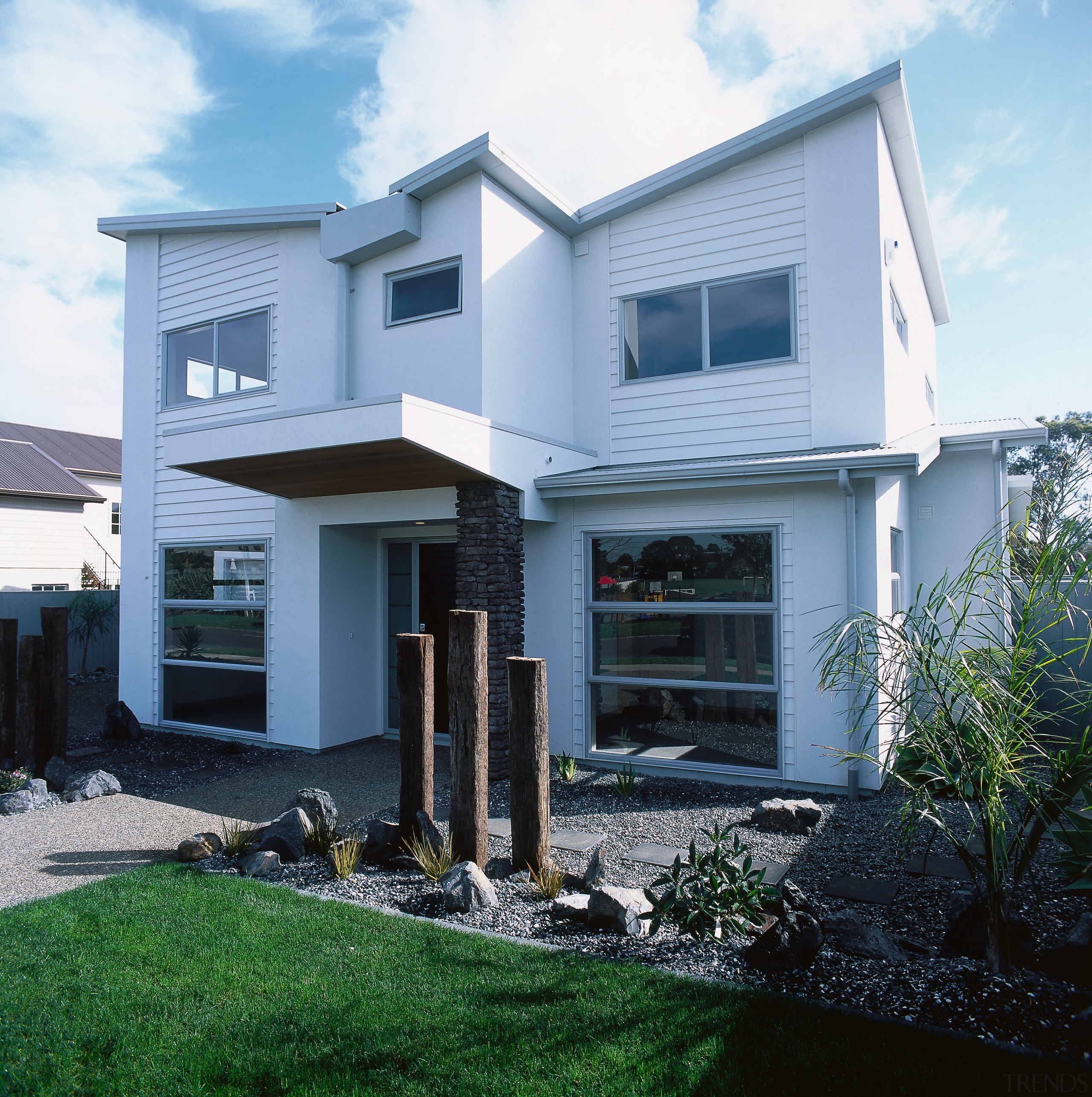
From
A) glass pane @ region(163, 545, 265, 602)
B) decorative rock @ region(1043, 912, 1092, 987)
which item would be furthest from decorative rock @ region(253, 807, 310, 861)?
glass pane @ region(163, 545, 265, 602)

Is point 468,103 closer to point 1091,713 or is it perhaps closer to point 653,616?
point 653,616

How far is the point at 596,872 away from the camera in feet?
15.4

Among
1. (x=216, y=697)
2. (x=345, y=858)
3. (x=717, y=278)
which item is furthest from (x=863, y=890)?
(x=216, y=697)

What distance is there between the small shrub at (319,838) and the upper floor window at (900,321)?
8.19m

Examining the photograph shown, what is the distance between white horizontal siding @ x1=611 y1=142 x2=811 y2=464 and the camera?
827cm

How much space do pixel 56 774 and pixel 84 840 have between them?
8.14 feet

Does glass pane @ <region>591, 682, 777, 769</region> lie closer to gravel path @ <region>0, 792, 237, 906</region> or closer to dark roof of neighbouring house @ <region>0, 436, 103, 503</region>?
gravel path @ <region>0, 792, 237, 906</region>

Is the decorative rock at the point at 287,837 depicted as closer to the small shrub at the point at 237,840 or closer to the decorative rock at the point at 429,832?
the small shrub at the point at 237,840

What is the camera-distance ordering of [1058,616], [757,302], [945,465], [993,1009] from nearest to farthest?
1. [993,1009]
2. [1058,616]
3. [757,302]
4. [945,465]

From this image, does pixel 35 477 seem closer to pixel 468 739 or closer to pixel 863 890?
pixel 468 739

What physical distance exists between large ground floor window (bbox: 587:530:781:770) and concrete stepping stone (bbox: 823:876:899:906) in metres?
2.31

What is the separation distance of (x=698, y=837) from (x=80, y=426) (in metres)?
35.8

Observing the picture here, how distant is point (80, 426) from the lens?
108 feet

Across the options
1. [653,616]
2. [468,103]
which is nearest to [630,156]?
[468,103]
